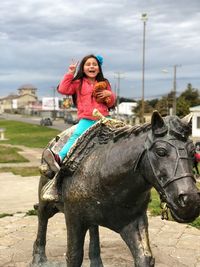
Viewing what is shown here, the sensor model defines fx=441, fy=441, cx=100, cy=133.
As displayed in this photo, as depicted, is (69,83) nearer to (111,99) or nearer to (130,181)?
(111,99)

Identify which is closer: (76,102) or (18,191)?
(76,102)

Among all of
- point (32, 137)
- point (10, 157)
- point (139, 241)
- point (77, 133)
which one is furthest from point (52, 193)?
point (32, 137)

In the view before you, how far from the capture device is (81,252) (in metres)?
4.05

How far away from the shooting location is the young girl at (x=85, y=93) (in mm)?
4164

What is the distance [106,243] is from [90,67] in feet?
Result: 9.98

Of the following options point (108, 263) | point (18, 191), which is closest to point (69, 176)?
point (108, 263)

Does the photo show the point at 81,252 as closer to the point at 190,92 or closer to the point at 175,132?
the point at 175,132

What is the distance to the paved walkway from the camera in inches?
220

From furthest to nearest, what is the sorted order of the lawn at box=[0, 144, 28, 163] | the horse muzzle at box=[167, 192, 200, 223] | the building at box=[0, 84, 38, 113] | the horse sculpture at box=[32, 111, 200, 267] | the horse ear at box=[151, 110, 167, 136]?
the building at box=[0, 84, 38, 113], the lawn at box=[0, 144, 28, 163], the horse ear at box=[151, 110, 167, 136], the horse sculpture at box=[32, 111, 200, 267], the horse muzzle at box=[167, 192, 200, 223]

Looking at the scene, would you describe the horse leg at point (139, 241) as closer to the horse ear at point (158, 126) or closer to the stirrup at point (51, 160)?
the stirrup at point (51, 160)

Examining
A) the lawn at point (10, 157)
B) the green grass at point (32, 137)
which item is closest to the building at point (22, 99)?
the green grass at point (32, 137)

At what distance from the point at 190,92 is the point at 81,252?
59.4 m

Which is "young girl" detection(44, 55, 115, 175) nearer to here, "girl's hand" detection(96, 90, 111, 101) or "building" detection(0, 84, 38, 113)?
"girl's hand" detection(96, 90, 111, 101)

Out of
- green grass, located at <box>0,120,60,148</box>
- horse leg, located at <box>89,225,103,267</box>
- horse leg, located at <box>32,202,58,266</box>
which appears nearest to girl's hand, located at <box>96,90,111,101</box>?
horse leg, located at <box>32,202,58,266</box>
